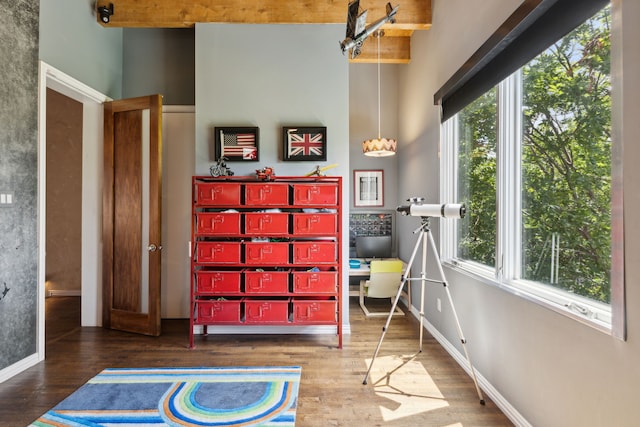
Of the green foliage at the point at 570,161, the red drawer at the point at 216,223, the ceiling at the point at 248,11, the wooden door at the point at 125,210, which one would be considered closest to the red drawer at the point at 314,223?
the red drawer at the point at 216,223

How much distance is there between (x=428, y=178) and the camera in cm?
355

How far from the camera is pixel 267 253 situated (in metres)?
3.06

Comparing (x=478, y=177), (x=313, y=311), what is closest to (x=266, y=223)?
(x=313, y=311)

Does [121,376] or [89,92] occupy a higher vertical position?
[89,92]

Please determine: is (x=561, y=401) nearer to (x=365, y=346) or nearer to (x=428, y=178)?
(x=365, y=346)

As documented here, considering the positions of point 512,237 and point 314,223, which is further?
point 314,223

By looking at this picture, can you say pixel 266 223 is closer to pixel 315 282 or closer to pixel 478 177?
pixel 315 282

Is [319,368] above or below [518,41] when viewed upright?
below

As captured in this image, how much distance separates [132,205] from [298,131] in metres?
1.94

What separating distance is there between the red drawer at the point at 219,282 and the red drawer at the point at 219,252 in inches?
4.4

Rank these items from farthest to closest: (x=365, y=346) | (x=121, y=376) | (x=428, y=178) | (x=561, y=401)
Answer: (x=428, y=178) → (x=365, y=346) → (x=121, y=376) → (x=561, y=401)

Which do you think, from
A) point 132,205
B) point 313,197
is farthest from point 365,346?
point 132,205

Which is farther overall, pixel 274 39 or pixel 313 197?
Result: pixel 274 39

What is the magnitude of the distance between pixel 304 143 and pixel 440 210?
1.63 meters
